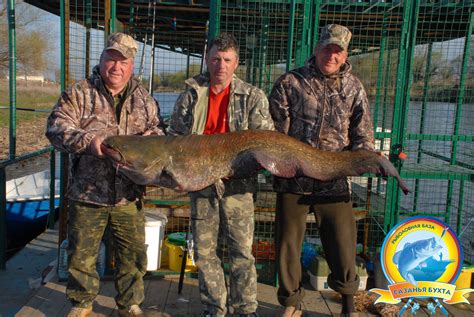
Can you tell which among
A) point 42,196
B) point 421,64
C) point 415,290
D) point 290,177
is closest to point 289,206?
point 290,177

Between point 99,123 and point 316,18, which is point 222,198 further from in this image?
point 316,18

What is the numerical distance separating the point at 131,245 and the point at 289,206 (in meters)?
1.40

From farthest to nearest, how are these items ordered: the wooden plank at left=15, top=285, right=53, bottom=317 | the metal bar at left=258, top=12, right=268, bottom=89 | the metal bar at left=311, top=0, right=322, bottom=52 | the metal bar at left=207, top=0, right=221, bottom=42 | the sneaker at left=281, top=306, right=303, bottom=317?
the metal bar at left=258, top=12, right=268, bottom=89
the metal bar at left=311, top=0, right=322, bottom=52
the metal bar at left=207, top=0, right=221, bottom=42
the wooden plank at left=15, top=285, right=53, bottom=317
the sneaker at left=281, top=306, right=303, bottom=317

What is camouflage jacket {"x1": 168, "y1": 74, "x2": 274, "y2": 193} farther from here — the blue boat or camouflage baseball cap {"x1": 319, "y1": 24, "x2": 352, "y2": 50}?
the blue boat

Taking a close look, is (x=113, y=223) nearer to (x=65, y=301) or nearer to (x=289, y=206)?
(x=65, y=301)

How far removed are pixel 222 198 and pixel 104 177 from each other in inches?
39.7

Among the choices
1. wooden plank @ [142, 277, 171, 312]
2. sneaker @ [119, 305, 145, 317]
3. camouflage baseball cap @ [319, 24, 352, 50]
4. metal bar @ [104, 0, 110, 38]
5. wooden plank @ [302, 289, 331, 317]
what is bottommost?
wooden plank @ [142, 277, 171, 312]

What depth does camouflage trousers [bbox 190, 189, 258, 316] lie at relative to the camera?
146 inches

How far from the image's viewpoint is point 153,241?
199 inches

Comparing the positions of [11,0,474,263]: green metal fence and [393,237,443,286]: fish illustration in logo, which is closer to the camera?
[393,237,443,286]: fish illustration in logo

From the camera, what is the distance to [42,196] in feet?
28.6

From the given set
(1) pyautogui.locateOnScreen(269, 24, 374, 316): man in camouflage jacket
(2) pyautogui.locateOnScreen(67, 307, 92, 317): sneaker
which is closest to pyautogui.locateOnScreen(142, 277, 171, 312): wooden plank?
(2) pyautogui.locateOnScreen(67, 307, 92, 317): sneaker

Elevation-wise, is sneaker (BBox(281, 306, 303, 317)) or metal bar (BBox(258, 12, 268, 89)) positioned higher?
metal bar (BBox(258, 12, 268, 89))

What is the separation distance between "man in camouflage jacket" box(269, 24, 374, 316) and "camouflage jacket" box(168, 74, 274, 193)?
0.90 feet
